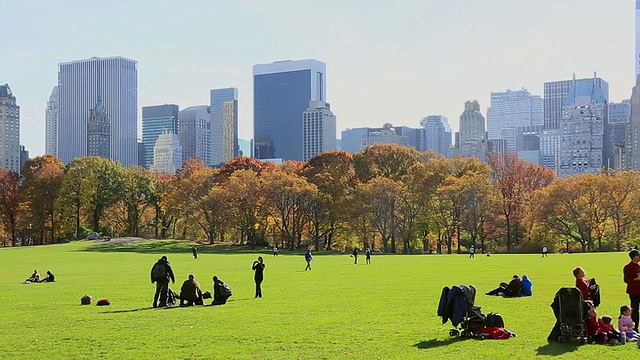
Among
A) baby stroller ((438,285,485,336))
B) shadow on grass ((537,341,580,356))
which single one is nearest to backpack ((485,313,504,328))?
baby stroller ((438,285,485,336))

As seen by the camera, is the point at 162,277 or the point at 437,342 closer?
the point at 437,342

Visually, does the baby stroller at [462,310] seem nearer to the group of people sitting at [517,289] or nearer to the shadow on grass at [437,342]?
the shadow on grass at [437,342]

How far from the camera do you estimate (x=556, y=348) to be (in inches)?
Answer: 588

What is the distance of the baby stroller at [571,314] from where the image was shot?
49.6 ft

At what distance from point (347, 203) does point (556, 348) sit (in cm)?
7839

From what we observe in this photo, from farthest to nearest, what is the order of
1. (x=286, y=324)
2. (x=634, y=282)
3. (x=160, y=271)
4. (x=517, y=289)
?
(x=517, y=289) → (x=160, y=271) → (x=286, y=324) → (x=634, y=282)

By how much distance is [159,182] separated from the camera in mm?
113562

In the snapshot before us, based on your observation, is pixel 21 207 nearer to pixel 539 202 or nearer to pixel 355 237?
pixel 355 237

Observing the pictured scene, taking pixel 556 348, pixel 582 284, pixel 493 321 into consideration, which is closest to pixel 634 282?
pixel 582 284

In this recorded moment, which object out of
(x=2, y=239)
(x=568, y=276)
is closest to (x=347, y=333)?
(x=568, y=276)

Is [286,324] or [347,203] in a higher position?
[347,203]

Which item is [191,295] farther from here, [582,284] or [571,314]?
[571,314]

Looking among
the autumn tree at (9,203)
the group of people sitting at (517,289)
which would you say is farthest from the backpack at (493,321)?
the autumn tree at (9,203)

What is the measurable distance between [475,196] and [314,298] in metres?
65.7
